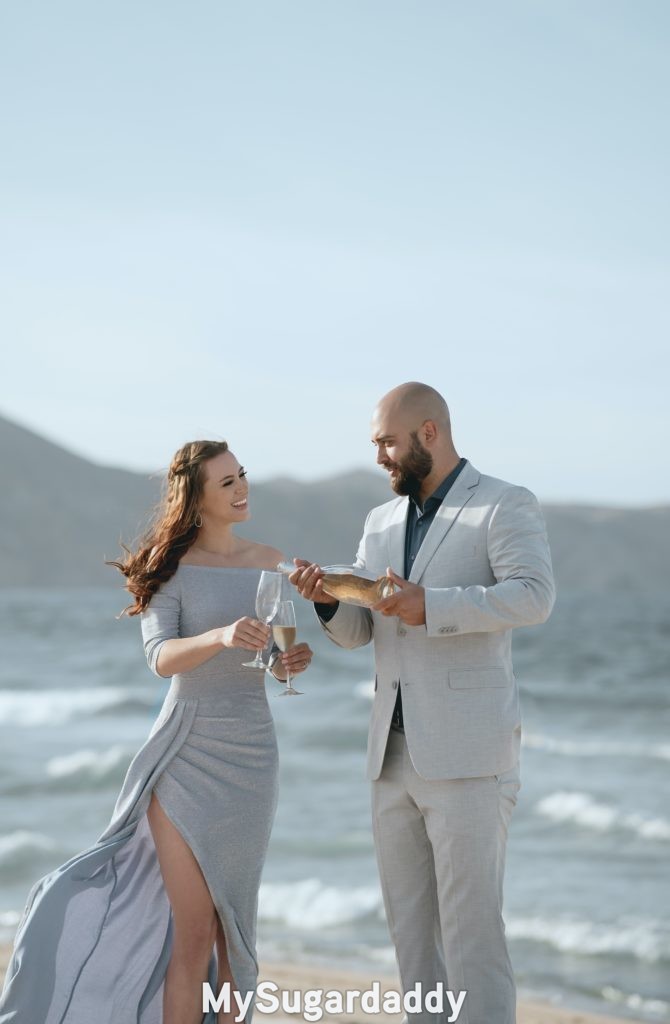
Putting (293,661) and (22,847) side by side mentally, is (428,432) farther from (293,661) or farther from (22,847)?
(22,847)

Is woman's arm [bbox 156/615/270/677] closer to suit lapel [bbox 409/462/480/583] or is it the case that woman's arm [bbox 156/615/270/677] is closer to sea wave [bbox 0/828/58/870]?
suit lapel [bbox 409/462/480/583]

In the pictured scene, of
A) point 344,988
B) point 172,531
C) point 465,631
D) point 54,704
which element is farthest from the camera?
point 54,704

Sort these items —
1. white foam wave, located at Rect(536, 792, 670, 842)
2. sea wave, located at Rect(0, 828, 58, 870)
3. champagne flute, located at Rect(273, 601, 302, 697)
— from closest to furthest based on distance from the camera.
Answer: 1. champagne flute, located at Rect(273, 601, 302, 697)
2. sea wave, located at Rect(0, 828, 58, 870)
3. white foam wave, located at Rect(536, 792, 670, 842)

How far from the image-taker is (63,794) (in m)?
10.8

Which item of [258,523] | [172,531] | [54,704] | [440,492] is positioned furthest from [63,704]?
[258,523]

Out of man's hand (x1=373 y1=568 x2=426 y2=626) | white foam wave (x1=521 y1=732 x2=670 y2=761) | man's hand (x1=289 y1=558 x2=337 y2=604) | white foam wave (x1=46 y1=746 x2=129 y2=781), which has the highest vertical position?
white foam wave (x1=521 y1=732 x2=670 y2=761)

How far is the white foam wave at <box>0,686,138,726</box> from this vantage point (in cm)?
1595

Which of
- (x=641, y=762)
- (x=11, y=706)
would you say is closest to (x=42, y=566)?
(x=11, y=706)

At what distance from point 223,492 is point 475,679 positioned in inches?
37.0

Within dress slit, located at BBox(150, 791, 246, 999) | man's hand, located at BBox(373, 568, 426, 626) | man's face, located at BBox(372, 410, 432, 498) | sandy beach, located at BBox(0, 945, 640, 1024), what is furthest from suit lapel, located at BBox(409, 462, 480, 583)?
sandy beach, located at BBox(0, 945, 640, 1024)

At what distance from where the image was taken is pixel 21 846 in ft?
28.4

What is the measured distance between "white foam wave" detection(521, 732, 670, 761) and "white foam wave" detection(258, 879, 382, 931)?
6.33m

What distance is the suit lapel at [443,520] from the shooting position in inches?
141

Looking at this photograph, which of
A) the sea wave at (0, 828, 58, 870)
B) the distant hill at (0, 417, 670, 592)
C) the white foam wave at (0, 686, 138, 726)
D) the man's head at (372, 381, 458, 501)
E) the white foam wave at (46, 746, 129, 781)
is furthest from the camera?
the distant hill at (0, 417, 670, 592)
